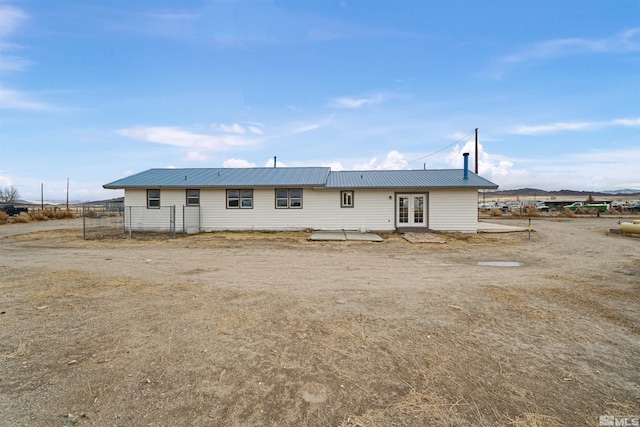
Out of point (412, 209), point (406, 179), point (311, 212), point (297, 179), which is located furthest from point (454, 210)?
point (297, 179)

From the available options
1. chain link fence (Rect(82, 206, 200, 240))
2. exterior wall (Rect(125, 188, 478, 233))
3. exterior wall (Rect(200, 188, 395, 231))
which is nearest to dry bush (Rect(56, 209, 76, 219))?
chain link fence (Rect(82, 206, 200, 240))

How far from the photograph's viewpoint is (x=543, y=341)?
3.83 metres

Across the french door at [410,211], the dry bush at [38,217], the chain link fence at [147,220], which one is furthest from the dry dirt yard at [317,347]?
the dry bush at [38,217]

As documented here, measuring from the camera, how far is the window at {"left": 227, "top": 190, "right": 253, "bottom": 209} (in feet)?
60.5

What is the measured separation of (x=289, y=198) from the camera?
1830cm

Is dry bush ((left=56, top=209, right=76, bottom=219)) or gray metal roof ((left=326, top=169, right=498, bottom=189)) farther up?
gray metal roof ((left=326, top=169, right=498, bottom=189))

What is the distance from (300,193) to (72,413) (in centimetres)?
1602

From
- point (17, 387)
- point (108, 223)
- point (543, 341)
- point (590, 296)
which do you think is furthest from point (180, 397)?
point (108, 223)

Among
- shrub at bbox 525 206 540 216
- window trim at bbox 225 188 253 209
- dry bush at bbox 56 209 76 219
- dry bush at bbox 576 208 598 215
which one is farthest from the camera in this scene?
dry bush at bbox 576 208 598 215

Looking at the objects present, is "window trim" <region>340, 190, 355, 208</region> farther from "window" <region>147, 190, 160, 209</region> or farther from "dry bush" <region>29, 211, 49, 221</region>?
"dry bush" <region>29, 211, 49, 221</region>
